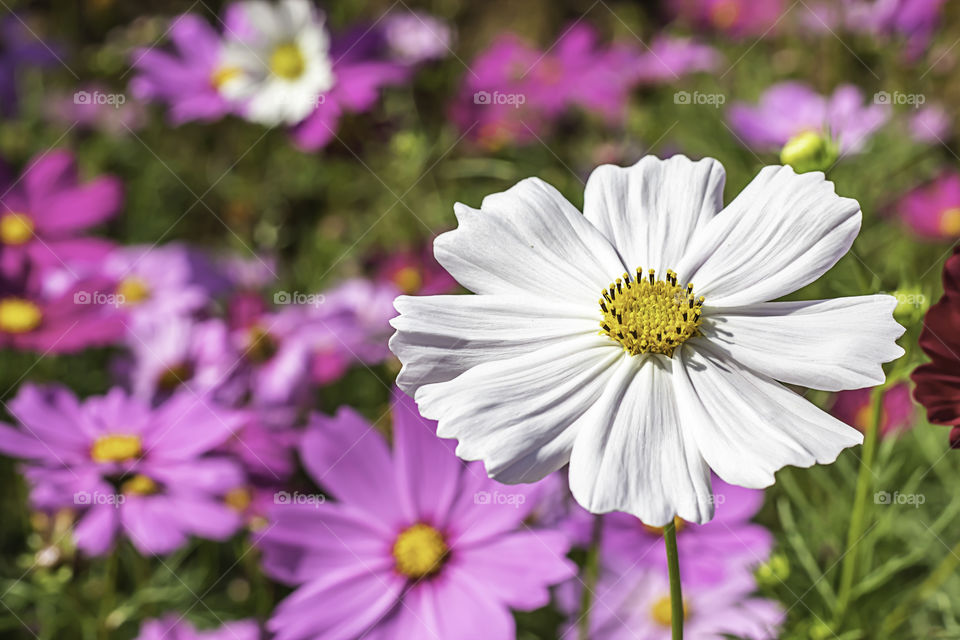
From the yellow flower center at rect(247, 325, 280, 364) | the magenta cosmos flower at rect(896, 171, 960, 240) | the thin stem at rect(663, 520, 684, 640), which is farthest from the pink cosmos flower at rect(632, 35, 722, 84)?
the thin stem at rect(663, 520, 684, 640)

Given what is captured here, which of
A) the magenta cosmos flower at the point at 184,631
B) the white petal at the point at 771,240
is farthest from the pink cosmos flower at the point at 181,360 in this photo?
the white petal at the point at 771,240

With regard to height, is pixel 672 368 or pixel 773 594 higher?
pixel 672 368

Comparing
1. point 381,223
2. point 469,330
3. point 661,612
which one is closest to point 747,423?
point 469,330

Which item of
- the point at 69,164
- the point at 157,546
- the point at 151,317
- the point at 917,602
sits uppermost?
the point at 69,164

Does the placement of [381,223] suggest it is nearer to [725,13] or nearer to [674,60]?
[674,60]

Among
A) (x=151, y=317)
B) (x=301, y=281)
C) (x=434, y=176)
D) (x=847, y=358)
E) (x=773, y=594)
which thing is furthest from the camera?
(x=434, y=176)

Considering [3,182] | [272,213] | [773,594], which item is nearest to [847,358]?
[773,594]

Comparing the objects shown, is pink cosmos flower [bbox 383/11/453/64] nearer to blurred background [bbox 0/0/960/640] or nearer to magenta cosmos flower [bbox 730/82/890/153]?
blurred background [bbox 0/0/960/640]

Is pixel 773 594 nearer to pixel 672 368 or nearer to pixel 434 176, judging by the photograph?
pixel 672 368
